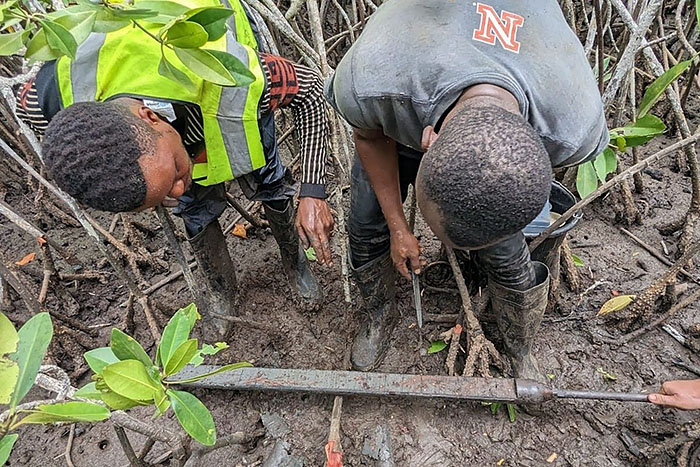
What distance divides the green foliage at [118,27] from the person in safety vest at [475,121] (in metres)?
0.39

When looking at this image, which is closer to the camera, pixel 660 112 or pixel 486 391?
pixel 486 391

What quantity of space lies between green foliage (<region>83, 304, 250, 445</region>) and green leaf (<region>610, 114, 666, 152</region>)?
143cm

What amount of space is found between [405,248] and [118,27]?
2.94 ft

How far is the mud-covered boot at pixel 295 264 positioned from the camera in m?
1.87

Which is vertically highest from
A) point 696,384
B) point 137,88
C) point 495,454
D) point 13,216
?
point 137,88

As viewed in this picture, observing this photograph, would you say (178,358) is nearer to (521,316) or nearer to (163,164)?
(163,164)

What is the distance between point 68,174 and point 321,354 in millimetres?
1076

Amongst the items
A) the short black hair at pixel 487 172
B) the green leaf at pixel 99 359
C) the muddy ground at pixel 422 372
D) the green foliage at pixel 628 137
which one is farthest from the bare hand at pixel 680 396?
the green leaf at pixel 99 359

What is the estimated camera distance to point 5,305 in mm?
1945

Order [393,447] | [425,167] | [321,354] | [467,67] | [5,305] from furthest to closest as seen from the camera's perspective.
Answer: [5,305], [321,354], [393,447], [467,67], [425,167]

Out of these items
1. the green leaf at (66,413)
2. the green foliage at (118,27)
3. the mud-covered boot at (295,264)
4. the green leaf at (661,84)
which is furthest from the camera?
the mud-covered boot at (295,264)

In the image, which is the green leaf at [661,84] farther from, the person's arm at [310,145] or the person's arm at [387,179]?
the person's arm at [310,145]

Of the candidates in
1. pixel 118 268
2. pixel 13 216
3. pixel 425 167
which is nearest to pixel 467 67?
pixel 425 167

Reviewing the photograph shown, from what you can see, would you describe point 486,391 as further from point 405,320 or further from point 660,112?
point 660,112
